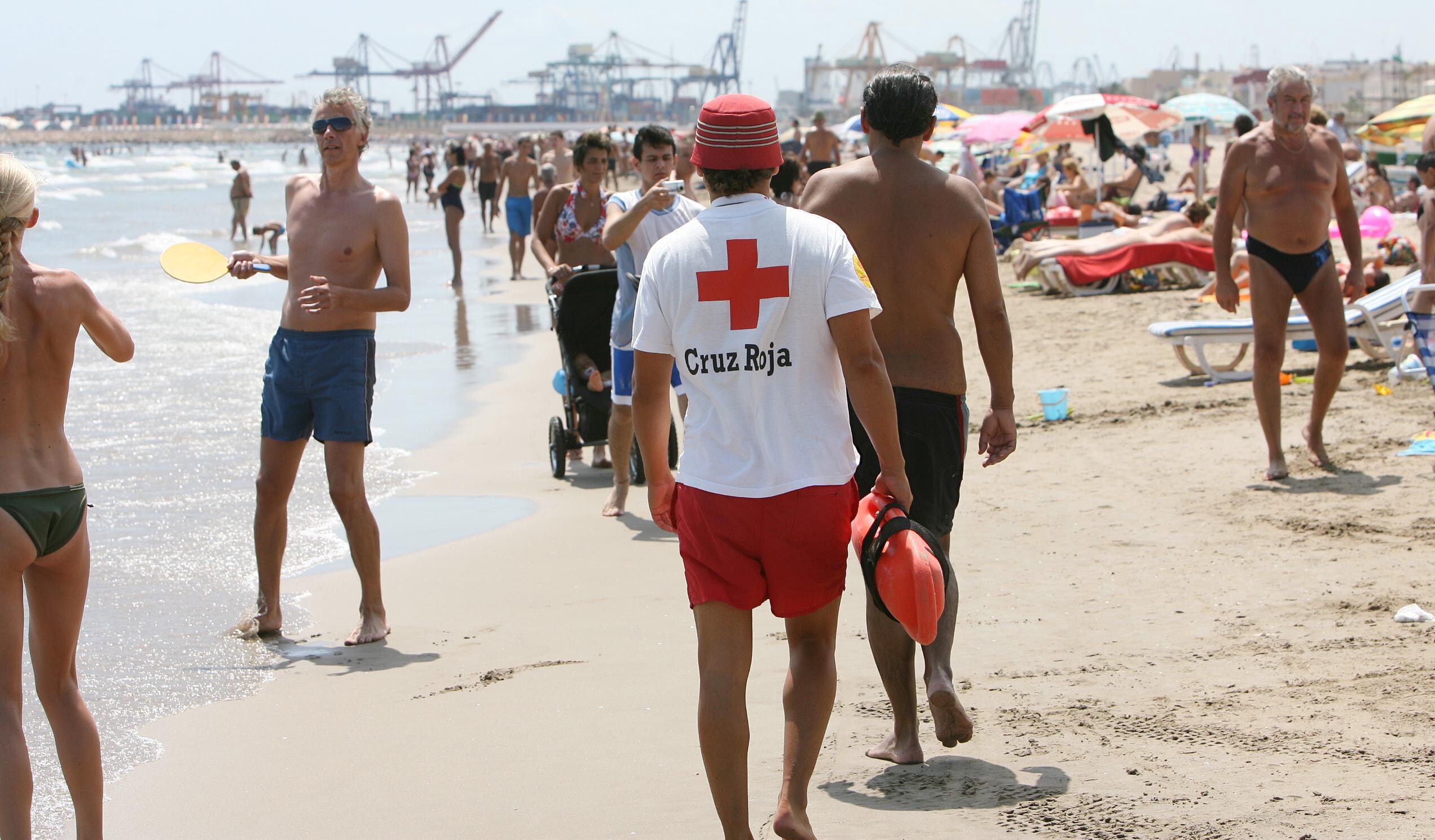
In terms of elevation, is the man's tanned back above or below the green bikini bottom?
above

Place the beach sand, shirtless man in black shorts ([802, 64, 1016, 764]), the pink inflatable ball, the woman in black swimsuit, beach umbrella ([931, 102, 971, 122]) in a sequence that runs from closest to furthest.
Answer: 1. the beach sand
2. shirtless man in black shorts ([802, 64, 1016, 764])
3. the pink inflatable ball
4. the woman in black swimsuit
5. beach umbrella ([931, 102, 971, 122])

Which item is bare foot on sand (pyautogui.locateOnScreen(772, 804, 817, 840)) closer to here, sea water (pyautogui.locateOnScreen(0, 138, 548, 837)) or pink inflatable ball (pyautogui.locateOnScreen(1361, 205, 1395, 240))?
sea water (pyautogui.locateOnScreen(0, 138, 548, 837))

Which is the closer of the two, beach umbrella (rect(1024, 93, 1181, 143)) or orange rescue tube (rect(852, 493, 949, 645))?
orange rescue tube (rect(852, 493, 949, 645))

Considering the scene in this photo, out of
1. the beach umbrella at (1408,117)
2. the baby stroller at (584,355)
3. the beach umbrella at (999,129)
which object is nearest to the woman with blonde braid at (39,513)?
the baby stroller at (584,355)

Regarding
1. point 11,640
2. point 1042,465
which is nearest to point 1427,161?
point 1042,465

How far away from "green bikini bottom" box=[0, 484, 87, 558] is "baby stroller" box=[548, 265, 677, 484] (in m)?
3.96

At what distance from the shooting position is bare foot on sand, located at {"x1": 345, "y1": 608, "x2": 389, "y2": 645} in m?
4.73

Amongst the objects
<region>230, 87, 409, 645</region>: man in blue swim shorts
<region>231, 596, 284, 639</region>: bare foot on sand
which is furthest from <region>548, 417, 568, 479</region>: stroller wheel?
<region>231, 596, 284, 639</region>: bare foot on sand

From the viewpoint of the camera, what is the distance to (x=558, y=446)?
24.2 feet

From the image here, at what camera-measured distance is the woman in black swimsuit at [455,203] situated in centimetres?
1723

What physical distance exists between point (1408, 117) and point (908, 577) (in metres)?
15.1

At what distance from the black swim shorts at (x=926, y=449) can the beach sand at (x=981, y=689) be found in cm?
63

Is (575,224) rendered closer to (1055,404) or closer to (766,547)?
(1055,404)

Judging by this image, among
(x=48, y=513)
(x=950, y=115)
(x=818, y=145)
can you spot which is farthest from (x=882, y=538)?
(x=950, y=115)
